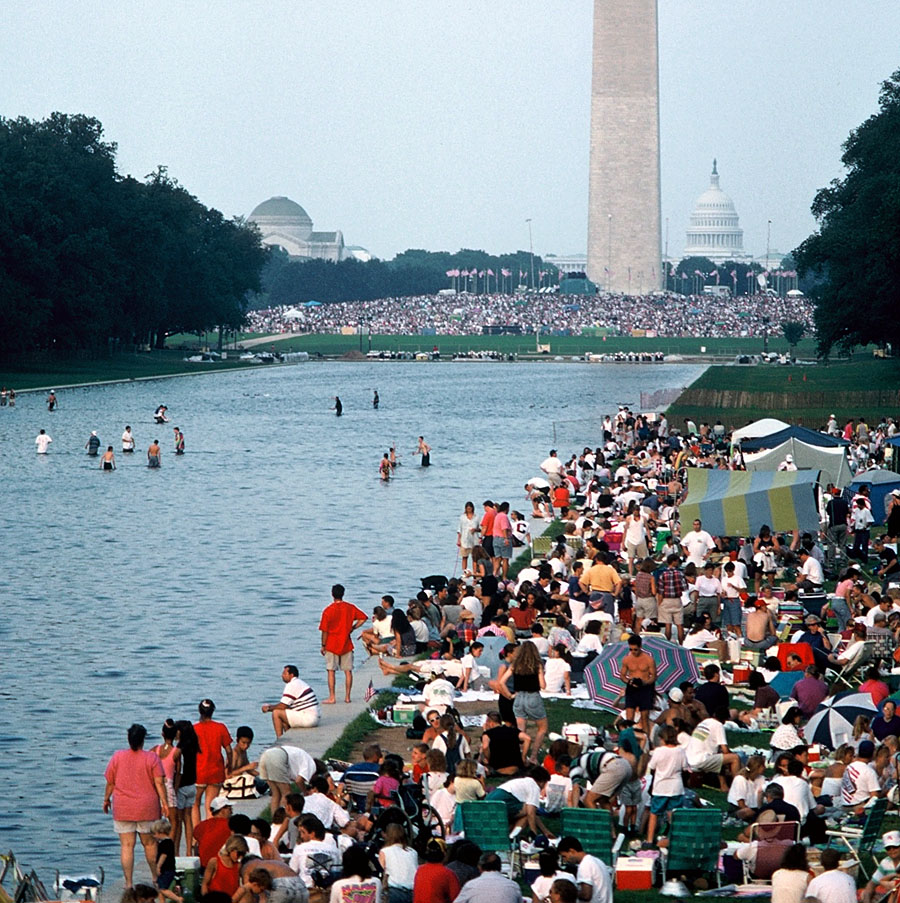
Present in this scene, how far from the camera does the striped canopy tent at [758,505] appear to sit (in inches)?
1146

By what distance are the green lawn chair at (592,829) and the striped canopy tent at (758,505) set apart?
611 inches

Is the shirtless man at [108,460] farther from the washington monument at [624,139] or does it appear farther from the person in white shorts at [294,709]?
the washington monument at [624,139]

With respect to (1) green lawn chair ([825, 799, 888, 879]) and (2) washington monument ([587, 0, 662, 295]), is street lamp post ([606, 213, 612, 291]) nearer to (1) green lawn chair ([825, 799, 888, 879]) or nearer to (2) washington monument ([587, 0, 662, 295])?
(2) washington monument ([587, 0, 662, 295])

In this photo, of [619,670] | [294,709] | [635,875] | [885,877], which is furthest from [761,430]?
[885,877]

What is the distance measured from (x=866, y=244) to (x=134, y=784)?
6284cm

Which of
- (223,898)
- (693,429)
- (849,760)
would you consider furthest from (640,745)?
(693,429)

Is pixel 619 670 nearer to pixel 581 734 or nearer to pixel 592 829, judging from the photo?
pixel 581 734

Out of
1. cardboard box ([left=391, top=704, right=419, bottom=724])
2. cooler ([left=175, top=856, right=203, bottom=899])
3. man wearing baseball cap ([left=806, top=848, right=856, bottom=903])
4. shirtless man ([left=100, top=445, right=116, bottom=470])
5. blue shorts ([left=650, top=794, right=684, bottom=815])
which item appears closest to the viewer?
man wearing baseball cap ([left=806, top=848, right=856, bottom=903])

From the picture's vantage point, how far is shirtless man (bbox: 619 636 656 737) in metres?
18.2

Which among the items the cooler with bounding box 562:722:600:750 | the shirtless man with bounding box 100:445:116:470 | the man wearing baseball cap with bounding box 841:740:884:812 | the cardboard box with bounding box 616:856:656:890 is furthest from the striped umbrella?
the shirtless man with bounding box 100:445:116:470

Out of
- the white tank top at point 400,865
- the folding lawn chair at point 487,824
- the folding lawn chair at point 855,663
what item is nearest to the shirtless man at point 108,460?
the folding lawn chair at point 855,663

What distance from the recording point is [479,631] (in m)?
23.4

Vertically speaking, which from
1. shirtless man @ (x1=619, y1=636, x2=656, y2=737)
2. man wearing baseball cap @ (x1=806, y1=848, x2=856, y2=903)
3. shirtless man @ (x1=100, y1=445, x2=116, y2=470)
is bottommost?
man wearing baseball cap @ (x1=806, y1=848, x2=856, y2=903)

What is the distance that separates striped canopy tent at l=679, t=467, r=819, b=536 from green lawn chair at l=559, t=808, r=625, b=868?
1551cm
